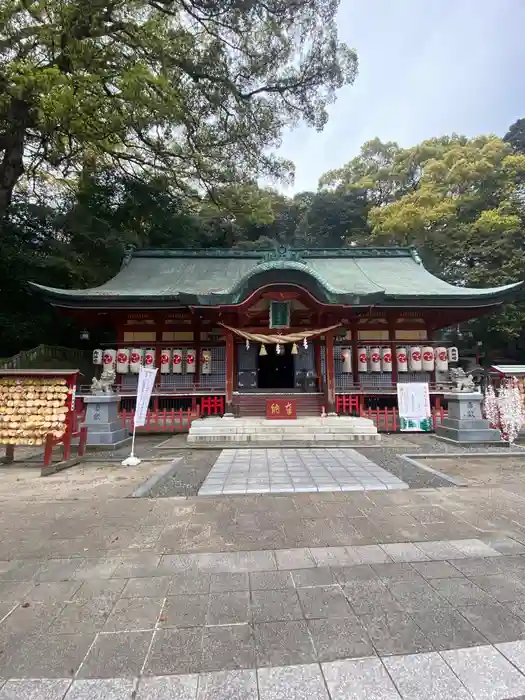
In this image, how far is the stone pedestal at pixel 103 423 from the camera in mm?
8039

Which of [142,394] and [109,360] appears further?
[109,360]

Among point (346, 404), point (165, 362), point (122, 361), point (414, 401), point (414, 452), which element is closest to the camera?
point (414, 452)

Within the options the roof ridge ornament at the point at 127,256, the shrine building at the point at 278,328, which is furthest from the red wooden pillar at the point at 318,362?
the roof ridge ornament at the point at 127,256

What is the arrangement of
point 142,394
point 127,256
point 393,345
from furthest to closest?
point 127,256
point 393,345
point 142,394

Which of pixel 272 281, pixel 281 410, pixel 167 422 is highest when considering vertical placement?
pixel 272 281

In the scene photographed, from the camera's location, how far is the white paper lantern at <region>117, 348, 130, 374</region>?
41.0 feet

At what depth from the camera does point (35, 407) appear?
650cm

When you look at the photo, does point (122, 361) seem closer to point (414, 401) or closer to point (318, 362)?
point (318, 362)

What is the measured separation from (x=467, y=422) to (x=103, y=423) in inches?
347

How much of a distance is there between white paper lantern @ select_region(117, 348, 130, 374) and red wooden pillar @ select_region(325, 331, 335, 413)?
7.12 m

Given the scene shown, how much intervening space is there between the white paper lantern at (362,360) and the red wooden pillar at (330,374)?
174cm

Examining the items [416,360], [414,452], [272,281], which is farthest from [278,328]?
[414,452]

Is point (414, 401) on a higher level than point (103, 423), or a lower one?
higher

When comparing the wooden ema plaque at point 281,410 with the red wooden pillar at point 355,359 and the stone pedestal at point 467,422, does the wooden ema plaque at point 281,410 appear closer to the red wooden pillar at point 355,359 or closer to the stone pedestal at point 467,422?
the red wooden pillar at point 355,359
